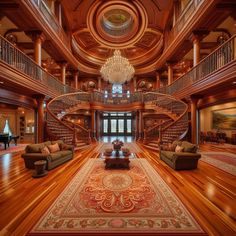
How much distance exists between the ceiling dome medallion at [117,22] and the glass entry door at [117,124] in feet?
26.3

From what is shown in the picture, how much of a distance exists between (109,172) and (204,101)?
6.84 metres

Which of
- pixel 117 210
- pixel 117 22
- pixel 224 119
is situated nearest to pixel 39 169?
pixel 117 210

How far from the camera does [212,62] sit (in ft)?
21.5

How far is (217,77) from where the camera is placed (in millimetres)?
5883

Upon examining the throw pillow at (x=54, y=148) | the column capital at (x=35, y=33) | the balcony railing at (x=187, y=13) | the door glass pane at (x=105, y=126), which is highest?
the balcony railing at (x=187, y=13)

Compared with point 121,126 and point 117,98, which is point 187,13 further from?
point 121,126

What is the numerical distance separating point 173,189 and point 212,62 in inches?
225

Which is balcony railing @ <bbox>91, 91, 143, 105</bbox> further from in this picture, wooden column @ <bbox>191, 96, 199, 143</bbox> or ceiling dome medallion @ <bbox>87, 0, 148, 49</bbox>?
wooden column @ <bbox>191, 96, 199, 143</bbox>

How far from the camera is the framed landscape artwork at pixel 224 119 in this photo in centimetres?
1170

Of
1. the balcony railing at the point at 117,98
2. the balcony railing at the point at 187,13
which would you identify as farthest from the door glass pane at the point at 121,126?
the balcony railing at the point at 187,13

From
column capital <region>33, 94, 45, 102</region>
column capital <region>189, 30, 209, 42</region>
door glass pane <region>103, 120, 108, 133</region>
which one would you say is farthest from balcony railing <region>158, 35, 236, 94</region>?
door glass pane <region>103, 120, 108, 133</region>

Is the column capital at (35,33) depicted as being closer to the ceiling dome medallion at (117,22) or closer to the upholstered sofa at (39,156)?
the ceiling dome medallion at (117,22)

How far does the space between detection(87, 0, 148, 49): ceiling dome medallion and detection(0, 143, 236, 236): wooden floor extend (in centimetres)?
1194

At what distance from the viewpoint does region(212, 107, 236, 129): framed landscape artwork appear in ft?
38.4
